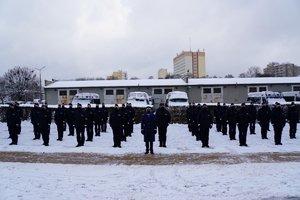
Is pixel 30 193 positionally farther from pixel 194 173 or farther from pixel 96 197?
pixel 194 173

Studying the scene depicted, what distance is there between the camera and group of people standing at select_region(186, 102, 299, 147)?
17.7m

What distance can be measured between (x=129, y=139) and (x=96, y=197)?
11.6 metres

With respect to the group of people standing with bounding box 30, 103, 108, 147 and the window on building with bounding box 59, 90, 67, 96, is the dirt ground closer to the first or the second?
the group of people standing with bounding box 30, 103, 108, 147

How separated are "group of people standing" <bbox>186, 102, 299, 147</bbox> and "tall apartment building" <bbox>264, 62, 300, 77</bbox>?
10810 cm

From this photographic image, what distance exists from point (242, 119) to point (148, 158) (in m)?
5.50

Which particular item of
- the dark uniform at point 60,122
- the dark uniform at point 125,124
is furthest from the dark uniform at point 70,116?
the dark uniform at point 125,124

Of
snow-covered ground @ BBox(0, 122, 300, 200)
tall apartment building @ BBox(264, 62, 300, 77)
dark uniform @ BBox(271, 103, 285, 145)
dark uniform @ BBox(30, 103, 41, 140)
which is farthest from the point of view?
tall apartment building @ BBox(264, 62, 300, 77)

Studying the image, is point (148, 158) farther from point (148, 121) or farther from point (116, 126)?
point (116, 126)

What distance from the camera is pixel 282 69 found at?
144000 millimetres

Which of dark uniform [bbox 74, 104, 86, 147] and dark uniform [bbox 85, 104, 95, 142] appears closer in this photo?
dark uniform [bbox 74, 104, 86, 147]

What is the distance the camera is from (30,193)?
368 inches

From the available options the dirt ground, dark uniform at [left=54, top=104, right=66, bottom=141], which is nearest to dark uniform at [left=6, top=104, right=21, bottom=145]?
dark uniform at [left=54, top=104, right=66, bottom=141]

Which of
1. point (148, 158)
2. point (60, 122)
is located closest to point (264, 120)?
point (148, 158)

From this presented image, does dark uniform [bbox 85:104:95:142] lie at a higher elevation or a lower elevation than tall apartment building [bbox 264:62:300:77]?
lower
